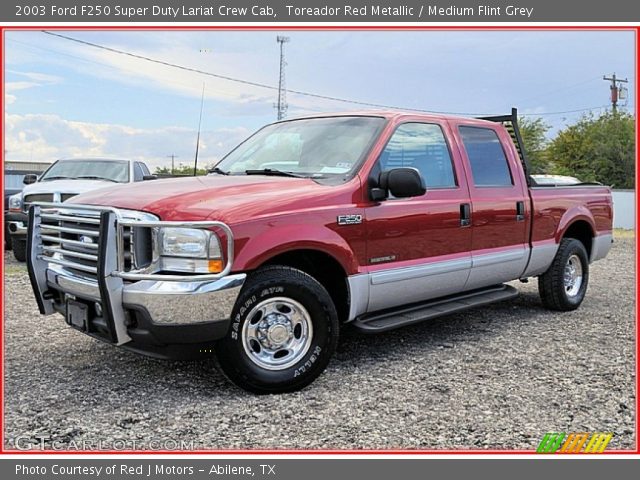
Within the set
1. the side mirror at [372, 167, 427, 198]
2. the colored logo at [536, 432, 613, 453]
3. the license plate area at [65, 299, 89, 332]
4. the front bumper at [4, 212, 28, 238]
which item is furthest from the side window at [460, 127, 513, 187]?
the front bumper at [4, 212, 28, 238]

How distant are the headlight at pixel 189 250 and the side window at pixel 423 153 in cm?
166

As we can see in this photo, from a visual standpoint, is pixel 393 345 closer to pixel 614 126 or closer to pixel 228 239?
pixel 228 239

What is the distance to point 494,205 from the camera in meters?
5.80

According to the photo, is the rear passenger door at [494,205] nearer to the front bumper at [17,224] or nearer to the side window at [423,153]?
the side window at [423,153]

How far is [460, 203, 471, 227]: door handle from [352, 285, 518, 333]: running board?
2.31 ft

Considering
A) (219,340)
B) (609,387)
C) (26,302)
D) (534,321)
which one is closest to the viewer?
(219,340)

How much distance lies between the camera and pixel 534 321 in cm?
657

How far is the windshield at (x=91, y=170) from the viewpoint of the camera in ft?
35.4

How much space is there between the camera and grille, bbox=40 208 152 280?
3855mm

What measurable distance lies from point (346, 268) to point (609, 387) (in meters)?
2.08

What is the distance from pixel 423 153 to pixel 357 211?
1104 millimetres

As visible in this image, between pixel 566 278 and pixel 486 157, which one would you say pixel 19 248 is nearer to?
pixel 486 157

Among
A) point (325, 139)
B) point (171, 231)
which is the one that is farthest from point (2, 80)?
point (325, 139)

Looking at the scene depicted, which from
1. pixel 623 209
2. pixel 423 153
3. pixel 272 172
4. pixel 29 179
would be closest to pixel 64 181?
pixel 29 179
